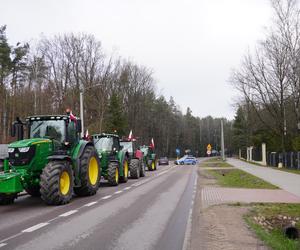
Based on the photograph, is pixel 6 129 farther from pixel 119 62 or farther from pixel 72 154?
pixel 72 154

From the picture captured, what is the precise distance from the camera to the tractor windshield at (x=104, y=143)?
22391 mm

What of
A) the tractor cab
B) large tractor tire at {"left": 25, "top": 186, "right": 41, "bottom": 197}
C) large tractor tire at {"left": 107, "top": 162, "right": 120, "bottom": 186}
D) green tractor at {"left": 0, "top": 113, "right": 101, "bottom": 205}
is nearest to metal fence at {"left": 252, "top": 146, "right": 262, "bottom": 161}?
the tractor cab

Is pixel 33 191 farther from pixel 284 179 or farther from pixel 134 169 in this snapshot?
pixel 284 179

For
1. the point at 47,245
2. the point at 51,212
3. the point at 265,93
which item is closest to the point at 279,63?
the point at 265,93

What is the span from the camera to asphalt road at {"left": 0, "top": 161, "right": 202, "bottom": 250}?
26.8ft

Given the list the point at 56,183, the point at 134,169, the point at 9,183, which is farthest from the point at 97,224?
the point at 134,169

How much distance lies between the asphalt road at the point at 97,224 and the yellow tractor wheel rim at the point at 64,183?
1.62 feet

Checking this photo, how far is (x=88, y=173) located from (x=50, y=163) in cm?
274

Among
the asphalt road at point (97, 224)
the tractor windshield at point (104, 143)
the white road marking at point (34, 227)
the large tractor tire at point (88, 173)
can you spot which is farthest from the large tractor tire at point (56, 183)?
the tractor windshield at point (104, 143)

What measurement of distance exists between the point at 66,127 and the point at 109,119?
164ft

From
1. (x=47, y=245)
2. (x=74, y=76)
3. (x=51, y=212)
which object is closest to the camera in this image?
(x=47, y=245)

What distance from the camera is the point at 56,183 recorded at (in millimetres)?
12945

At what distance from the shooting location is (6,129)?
162ft

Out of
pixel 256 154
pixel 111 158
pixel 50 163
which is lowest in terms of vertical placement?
pixel 50 163
